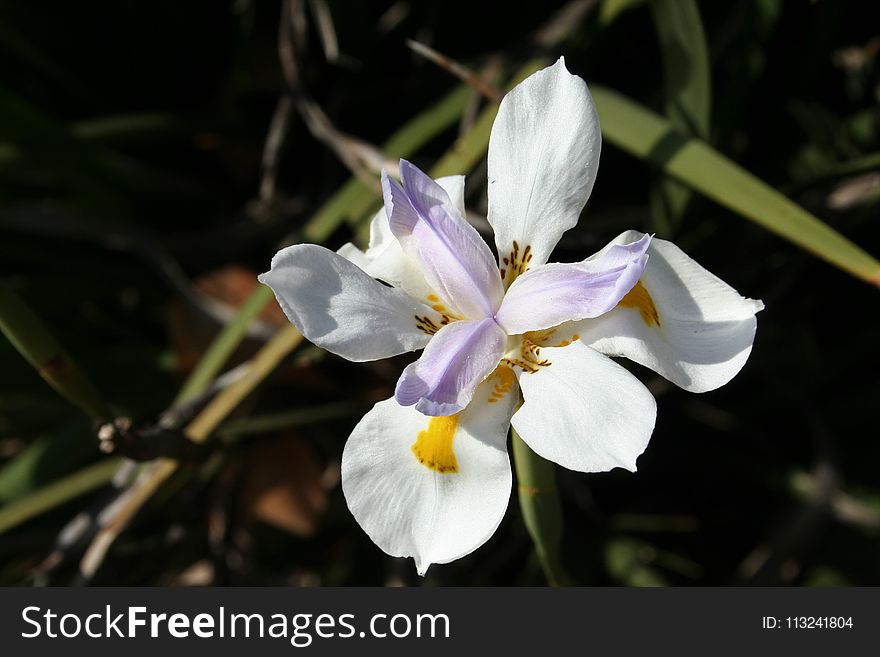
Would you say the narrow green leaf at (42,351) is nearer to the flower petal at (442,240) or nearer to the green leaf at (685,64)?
the flower petal at (442,240)

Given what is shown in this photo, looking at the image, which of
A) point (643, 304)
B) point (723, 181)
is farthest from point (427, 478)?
point (723, 181)

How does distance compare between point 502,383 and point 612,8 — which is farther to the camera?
point 612,8

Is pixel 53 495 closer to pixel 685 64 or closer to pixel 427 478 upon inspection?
pixel 427 478

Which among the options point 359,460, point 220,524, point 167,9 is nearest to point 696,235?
point 359,460

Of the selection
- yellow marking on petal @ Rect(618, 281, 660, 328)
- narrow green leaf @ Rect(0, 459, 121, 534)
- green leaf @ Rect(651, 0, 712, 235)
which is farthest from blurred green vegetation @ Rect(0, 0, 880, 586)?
yellow marking on petal @ Rect(618, 281, 660, 328)

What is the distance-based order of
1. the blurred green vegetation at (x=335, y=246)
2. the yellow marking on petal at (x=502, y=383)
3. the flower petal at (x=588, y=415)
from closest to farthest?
1. the flower petal at (x=588, y=415)
2. the yellow marking on petal at (x=502, y=383)
3. the blurred green vegetation at (x=335, y=246)

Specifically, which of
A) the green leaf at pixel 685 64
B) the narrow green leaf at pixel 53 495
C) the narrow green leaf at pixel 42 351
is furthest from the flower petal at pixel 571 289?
the narrow green leaf at pixel 53 495
